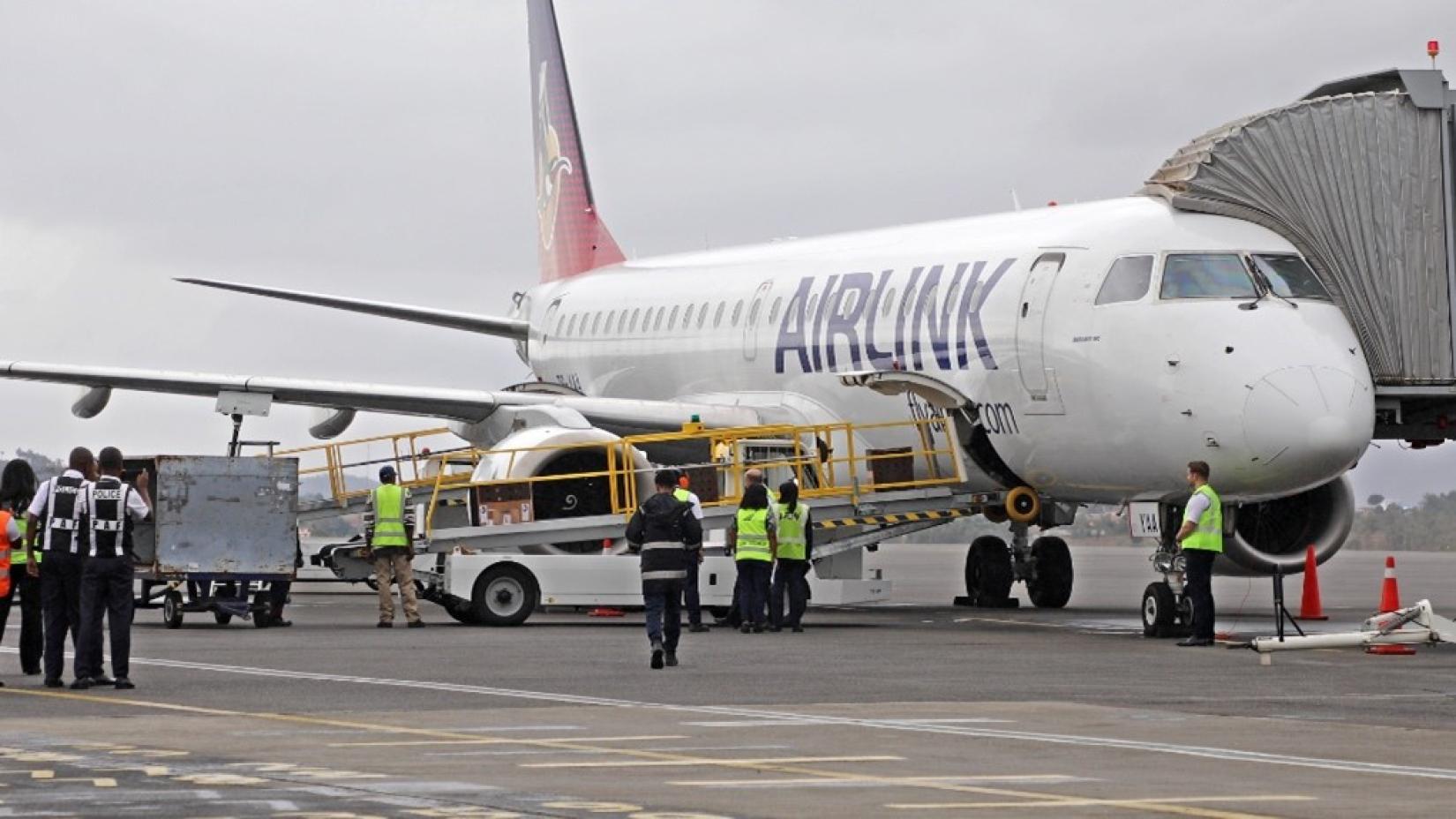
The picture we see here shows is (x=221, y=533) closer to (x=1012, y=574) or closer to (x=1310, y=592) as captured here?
(x=1012, y=574)

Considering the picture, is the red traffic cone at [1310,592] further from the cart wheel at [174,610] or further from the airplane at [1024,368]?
the cart wheel at [174,610]

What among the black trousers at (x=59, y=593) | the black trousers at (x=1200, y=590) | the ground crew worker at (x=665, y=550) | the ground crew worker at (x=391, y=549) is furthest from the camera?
the ground crew worker at (x=391, y=549)

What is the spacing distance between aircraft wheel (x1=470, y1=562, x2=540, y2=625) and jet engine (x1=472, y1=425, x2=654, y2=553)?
44.9 inches

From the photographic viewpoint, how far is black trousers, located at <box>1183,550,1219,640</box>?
21203mm

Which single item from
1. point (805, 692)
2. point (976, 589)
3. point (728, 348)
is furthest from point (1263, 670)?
point (728, 348)

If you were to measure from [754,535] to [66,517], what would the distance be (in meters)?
7.71

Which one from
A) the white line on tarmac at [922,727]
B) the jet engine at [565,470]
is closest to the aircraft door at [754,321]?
the jet engine at [565,470]

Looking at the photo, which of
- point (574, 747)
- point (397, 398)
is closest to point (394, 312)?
point (397, 398)

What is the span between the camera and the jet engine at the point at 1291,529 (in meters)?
25.1

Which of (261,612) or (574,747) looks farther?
(261,612)

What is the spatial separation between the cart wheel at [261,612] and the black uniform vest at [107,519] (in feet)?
26.4

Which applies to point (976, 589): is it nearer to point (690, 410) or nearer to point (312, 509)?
point (690, 410)

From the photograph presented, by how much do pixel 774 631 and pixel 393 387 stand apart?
923 cm

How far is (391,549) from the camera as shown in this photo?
25359 millimetres
